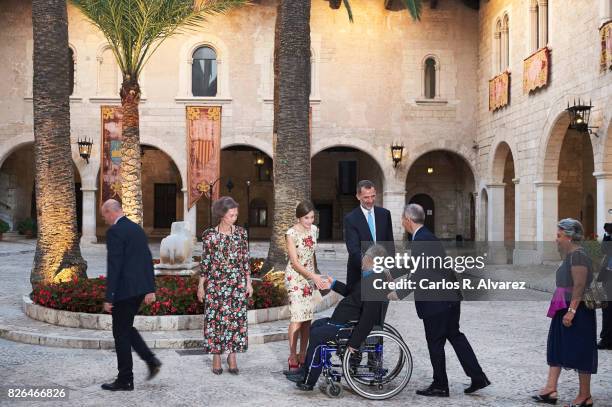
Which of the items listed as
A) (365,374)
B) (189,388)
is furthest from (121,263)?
(365,374)

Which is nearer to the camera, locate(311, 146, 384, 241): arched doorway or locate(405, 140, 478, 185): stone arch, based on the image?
locate(405, 140, 478, 185): stone arch

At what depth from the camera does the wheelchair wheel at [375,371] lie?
591 centimetres

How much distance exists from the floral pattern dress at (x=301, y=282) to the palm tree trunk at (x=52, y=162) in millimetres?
5442

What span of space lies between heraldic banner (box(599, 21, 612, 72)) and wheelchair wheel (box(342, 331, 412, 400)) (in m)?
12.2

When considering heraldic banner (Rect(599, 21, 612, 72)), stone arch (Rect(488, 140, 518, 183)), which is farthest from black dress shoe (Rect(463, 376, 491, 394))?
stone arch (Rect(488, 140, 518, 183))

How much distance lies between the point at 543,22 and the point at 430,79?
6.62 meters

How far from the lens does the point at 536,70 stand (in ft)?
66.1

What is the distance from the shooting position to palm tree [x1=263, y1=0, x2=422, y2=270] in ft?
39.8

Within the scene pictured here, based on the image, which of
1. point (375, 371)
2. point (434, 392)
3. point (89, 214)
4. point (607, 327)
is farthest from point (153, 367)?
point (89, 214)

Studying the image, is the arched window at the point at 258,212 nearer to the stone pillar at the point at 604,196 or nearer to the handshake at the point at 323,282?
the stone pillar at the point at 604,196

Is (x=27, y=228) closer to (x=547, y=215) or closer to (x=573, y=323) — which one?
(x=547, y=215)

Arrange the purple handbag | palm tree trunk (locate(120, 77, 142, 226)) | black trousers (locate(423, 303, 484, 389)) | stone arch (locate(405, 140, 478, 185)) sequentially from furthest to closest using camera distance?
stone arch (locate(405, 140, 478, 185)) < palm tree trunk (locate(120, 77, 142, 226)) < black trousers (locate(423, 303, 484, 389)) < the purple handbag

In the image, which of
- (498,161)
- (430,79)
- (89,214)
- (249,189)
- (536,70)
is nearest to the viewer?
(536,70)

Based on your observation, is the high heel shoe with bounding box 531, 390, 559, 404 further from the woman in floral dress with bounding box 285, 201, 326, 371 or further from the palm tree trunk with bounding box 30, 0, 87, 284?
the palm tree trunk with bounding box 30, 0, 87, 284
